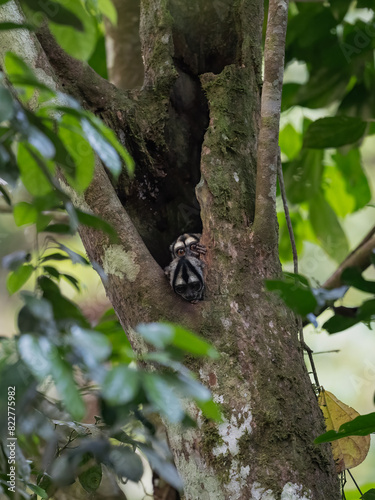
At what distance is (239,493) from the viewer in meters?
1.75

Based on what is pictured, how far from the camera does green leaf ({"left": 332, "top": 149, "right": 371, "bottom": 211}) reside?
159 inches

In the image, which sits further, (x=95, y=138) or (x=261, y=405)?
(x=261, y=405)

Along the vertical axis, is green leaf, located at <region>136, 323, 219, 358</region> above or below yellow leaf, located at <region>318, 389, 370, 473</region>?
above

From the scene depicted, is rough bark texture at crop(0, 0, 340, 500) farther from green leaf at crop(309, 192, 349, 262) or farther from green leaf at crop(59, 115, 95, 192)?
green leaf at crop(309, 192, 349, 262)

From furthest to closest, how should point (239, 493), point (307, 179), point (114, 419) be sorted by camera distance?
point (307, 179) → point (239, 493) → point (114, 419)

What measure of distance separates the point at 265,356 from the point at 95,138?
1.07 metres

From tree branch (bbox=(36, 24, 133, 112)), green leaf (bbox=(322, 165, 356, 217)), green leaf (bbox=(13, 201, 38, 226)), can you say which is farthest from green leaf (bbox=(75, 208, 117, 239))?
green leaf (bbox=(322, 165, 356, 217))

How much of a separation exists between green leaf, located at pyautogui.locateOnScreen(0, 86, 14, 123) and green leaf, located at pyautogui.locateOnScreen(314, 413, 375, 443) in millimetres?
1194

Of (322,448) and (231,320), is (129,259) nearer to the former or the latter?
(231,320)

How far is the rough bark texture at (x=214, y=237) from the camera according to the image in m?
1.82

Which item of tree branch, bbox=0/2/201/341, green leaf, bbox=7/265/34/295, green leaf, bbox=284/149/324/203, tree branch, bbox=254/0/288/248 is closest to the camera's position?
green leaf, bbox=7/265/34/295

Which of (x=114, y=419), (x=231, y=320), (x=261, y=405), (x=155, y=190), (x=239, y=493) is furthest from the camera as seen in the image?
(x=155, y=190)

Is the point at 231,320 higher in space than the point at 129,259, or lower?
lower

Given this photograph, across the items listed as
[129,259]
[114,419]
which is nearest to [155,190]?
[129,259]
